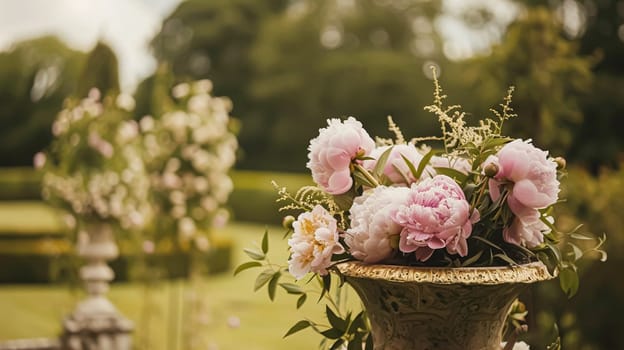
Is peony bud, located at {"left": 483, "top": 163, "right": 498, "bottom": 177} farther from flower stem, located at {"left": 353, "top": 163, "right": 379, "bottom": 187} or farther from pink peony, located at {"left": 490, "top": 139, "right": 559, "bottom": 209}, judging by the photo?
flower stem, located at {"left": 353, "top": 163, "right": 379, "bottom": 187}

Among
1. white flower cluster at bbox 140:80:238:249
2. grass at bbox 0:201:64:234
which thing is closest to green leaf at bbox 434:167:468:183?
white flower cluster at bbox 140:80:238:249

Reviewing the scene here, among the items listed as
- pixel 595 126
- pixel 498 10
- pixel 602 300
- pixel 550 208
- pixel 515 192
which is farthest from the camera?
pixel 498 10

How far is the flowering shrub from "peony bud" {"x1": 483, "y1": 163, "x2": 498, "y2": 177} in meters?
4.38

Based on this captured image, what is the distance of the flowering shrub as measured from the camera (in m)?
5.52

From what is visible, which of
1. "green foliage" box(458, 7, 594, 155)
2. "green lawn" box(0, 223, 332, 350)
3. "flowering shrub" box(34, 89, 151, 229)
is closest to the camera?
"green foliage" box(458, 7, 594, 155)

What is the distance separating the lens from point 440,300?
133 cm

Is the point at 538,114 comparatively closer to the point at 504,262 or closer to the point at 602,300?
the point at 602,300

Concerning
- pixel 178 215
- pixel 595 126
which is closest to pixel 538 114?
pixel 178 215

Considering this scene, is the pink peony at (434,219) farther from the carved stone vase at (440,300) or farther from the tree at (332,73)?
the tree at (332,73)

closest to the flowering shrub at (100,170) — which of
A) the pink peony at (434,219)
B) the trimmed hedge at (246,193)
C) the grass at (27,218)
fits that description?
the grass at (27,218)

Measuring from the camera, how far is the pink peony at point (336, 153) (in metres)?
1.39

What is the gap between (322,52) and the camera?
2805cm

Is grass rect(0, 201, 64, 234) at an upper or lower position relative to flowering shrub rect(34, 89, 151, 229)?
lower

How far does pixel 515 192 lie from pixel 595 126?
1526cm
